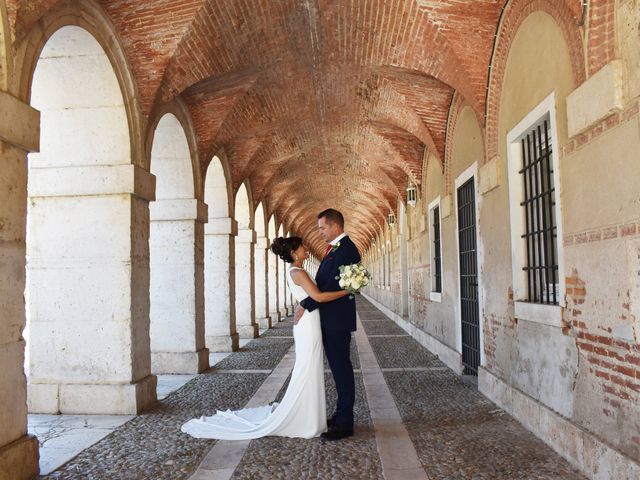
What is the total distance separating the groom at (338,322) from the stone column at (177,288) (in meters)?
3.81

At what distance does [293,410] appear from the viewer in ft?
14.6

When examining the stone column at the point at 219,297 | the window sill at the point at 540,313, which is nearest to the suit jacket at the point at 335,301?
the window sill at the point at 540,313

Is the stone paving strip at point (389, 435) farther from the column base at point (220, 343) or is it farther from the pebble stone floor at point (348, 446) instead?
the column base at point (220, 343)

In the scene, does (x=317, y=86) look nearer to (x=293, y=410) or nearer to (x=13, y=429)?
(x=293, y=410)

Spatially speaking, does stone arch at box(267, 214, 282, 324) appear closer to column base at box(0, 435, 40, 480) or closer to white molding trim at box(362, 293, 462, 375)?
white molding trim at box(362, 293, 462, 375)

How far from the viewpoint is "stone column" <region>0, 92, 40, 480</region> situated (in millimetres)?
3600

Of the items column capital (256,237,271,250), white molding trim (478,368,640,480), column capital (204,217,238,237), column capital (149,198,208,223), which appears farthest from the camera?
column capital (256,237,271,250)

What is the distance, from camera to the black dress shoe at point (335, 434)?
444 centimetres

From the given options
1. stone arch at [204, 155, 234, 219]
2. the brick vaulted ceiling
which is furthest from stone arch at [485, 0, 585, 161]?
stone arch at [204, 155, 234, 219]

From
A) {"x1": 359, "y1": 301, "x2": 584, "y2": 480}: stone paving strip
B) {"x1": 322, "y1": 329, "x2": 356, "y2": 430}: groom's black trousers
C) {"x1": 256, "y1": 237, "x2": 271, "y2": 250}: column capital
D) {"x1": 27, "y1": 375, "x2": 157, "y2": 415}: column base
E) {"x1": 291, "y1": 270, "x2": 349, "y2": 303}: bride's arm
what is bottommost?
{"x1": 359, "y1": 301, "x2": 584, "y2": 480}: stone paving strip

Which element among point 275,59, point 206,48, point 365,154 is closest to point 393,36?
point 275,59

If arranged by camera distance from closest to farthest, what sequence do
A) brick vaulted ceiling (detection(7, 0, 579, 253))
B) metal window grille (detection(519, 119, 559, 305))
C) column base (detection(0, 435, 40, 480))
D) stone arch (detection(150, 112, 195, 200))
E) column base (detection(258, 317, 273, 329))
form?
column base (detection(0, 435, 40, 480)), metal window grille (detection(519, 119, 559, 305)), brick vaulted ceiling (detection(7, 0, 579, 253)), stone arch (detection(150, 112, 195, 200)), column base (detection(258, 317, 273, 329))

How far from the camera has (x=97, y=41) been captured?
17.7ft

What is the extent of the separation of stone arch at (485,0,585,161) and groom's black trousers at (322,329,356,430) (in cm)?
265
